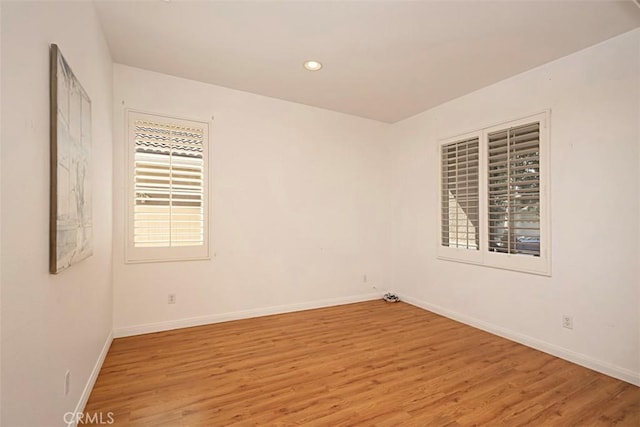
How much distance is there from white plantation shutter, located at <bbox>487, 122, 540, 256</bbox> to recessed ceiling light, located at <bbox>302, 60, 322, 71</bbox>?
213 cm

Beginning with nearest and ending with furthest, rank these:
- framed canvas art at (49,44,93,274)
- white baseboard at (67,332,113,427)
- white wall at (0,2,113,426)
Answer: white wall at (0,2,113,426) → framed canvas art at (49,44,93,274) → white baseboard at (67,332,113,427)

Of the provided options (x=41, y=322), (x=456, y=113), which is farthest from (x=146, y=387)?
(x=456, y=113)

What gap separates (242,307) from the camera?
156 inches

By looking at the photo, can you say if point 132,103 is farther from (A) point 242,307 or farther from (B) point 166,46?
(A) point 242,307

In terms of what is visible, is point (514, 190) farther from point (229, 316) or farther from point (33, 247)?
point (33, 247)

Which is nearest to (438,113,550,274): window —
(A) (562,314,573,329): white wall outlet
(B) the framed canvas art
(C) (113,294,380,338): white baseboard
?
(A) (562,314,573,329): white wall outlet

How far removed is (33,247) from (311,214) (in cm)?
334

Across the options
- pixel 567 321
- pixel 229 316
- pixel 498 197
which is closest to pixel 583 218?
pixel 498 197

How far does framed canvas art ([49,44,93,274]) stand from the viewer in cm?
150

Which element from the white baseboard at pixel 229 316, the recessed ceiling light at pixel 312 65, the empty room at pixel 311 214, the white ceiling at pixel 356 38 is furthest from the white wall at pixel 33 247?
the recessed ceiling light at pixel 312 65

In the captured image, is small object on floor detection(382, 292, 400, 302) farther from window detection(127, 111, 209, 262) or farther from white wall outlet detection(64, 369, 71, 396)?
white wall outlet detection(64, 369, 71, 396)

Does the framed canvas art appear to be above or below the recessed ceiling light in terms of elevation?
below

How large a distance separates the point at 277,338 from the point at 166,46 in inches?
122

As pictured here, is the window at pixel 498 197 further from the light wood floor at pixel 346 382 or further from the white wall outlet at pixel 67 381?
the white wall outlet at pixel 67 381
